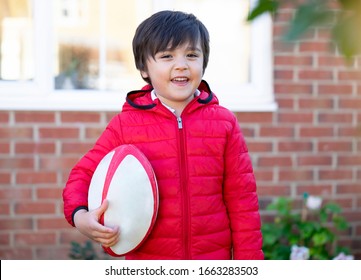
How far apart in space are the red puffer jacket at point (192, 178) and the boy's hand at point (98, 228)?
110 mm

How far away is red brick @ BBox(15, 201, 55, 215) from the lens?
147 inches

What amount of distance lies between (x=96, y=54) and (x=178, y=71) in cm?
180

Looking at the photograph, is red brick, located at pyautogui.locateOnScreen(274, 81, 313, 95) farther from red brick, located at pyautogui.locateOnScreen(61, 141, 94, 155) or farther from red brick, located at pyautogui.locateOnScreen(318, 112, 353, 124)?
red brick, located at pyautogui.locateOnScreen(61, 141, 94, 155)

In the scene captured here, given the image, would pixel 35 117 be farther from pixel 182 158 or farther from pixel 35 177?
pixel 182 158

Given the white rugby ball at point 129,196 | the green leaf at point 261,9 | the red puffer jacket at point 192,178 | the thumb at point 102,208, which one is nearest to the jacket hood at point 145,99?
the red puffer jacket at point 192,178

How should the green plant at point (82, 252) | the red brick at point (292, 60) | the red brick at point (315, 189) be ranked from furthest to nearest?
the red brick at point (315, 189) → the red brick at point (292, 60) → the green plant at point (82, 252)

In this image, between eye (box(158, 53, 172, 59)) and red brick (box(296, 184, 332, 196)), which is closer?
eye (box(158, 53, 172, 59))

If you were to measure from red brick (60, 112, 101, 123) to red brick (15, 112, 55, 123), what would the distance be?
0.07 metres

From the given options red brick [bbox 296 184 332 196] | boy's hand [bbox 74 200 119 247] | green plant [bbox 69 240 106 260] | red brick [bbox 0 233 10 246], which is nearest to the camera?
boy's hand [bbox 74 200 119 247]

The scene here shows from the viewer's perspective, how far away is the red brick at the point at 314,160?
395cm

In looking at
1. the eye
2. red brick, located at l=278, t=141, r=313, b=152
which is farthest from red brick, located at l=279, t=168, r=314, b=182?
the eye

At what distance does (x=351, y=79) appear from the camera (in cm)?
394

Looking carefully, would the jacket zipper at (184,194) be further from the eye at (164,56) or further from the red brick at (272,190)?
the red brick at (272,190)

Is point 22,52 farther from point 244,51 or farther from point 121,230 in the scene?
point 121,230
